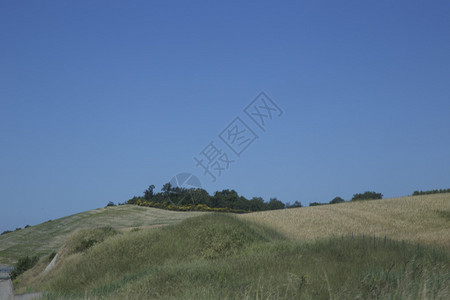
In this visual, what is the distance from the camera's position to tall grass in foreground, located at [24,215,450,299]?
6426mm

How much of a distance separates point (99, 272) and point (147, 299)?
7.28 metres

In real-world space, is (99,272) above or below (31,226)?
below

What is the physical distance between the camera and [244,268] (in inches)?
351

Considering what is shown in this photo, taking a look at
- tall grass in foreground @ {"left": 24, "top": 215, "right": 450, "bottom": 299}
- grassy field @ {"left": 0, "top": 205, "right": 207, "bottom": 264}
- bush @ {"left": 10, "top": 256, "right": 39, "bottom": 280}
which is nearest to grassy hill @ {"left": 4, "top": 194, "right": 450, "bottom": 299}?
tall grass in foreground @ {"left": 24, "top": 215, "right": 450, "bottom": 299}

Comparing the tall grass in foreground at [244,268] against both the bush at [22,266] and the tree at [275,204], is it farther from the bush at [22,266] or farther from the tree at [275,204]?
the tree at [275,204]

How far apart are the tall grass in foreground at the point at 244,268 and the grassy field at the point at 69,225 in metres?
15.9

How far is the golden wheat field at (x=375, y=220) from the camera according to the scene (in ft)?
61.0

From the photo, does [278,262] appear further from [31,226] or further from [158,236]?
[31,226]

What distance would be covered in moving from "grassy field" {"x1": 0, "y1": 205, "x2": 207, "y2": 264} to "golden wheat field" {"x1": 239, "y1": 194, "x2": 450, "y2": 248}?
468 inches

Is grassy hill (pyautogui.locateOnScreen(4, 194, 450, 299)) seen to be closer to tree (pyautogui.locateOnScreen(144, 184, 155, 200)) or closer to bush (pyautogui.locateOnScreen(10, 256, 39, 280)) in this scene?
bush (pyautogui.locateOnScreen(10, 256, 39, 280))

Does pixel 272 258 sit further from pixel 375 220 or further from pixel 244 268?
pixel 375 220

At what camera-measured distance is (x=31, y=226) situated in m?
41.3

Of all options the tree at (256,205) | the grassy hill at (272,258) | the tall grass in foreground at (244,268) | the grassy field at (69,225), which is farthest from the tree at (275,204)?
the tall grass in foreground at (244,268)

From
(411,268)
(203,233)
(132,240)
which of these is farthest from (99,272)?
(411,268)
